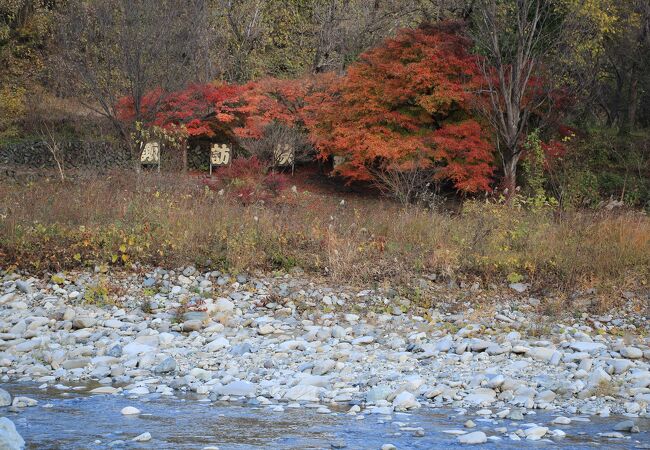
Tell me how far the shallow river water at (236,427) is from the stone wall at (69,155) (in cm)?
1673

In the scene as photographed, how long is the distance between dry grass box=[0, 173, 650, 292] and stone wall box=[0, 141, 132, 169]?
9.70m

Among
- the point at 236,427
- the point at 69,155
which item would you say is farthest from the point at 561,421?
the point at 69,155

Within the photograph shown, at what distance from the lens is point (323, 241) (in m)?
11.3

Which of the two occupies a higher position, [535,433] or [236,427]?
[535,433]

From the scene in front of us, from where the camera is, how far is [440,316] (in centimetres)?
933

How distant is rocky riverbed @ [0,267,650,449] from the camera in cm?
581

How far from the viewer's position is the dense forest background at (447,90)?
58.1ft

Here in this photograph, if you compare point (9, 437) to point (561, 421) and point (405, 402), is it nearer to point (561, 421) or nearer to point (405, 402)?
point (405, 402)

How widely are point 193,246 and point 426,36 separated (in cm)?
1022

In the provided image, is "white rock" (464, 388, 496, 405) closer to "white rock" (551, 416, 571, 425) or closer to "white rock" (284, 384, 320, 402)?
"white rock" (551, 416, 571, 425)

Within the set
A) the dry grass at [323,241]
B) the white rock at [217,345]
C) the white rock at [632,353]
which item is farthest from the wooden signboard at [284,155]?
the white rock at [632,353]

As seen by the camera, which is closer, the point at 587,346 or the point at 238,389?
the point at 238,389

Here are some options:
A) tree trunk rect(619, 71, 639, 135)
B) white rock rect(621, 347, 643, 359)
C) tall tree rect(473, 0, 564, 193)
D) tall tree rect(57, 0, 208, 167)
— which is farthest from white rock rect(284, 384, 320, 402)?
tree trunk rect(619, 71, 639, 135)

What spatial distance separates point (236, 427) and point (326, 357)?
2.00 metres
